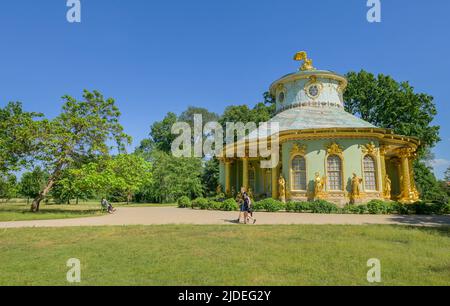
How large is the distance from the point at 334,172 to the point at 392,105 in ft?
71.0

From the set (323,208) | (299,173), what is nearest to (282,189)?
(299,173)

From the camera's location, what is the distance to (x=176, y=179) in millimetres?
40375

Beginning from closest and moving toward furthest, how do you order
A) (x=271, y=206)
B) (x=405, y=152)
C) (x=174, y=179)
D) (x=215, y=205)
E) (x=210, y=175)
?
1. (x=271, y=206)
2. (x=215, y=205)
3. (x=405, y=152)
4. (x=174, y=179)
5. (x=210, y=175)

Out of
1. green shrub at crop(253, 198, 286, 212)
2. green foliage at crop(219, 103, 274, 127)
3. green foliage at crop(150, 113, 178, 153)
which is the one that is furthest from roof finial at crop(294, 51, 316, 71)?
green foliage at crop(150, 113, 178, 153)

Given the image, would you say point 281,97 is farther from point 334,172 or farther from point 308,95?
point 334,172

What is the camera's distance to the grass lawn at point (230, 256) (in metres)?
5.38

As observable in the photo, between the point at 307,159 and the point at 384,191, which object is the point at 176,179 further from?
the point at 384,191

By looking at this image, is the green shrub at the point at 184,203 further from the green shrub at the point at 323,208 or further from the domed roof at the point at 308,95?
the green shrub at the point at 323,208

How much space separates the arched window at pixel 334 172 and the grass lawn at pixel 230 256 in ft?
34.8

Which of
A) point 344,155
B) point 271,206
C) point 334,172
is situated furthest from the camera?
point 334,172

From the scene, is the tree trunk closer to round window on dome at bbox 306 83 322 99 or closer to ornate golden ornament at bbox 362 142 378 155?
ornate golden ornament at bbox 362 142 378 155

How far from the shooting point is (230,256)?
692cm

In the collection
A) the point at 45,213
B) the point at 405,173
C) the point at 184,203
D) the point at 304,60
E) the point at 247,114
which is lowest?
the point at 45,213
